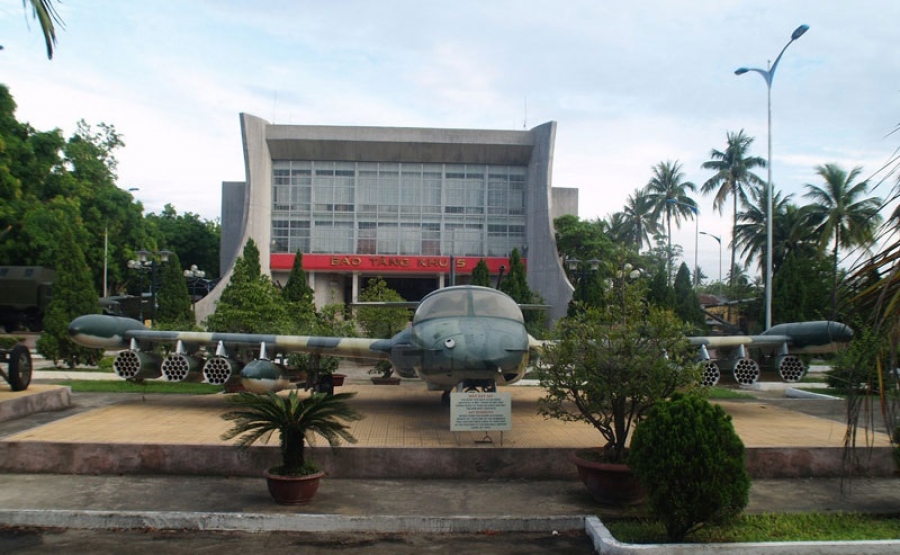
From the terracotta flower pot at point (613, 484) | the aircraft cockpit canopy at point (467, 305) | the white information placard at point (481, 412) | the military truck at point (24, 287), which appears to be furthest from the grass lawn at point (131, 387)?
the military truck at point (24, 287)

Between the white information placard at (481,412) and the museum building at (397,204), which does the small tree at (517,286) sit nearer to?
the museum building at (397,204)

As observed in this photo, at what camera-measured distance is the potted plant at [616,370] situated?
8.35 meters

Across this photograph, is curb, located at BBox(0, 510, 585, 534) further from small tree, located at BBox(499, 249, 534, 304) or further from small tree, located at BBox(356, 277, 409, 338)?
small tree, located at BBox(499, 249, 534, 304)

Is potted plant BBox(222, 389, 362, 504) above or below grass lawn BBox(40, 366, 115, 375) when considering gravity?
above

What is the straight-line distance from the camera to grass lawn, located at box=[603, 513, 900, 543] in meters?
6.88

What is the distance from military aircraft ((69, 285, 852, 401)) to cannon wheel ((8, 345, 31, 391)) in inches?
67.9

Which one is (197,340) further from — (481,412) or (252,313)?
(252,313)

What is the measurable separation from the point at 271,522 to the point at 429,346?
15.0 ft

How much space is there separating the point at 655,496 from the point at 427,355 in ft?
17.6

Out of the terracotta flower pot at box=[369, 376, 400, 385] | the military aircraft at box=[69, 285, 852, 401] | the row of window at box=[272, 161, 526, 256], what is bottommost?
the terracotta flower pot at box=[369, 376, 400, 385]

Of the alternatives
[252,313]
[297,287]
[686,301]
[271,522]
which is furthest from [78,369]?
[686,301]

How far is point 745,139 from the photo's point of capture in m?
Result: 52.6

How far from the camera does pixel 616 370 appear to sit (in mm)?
8531

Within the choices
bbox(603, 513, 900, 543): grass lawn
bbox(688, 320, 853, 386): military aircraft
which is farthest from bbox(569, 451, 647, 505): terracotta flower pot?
bbox(688, 320, 853, 386): military aircraft
